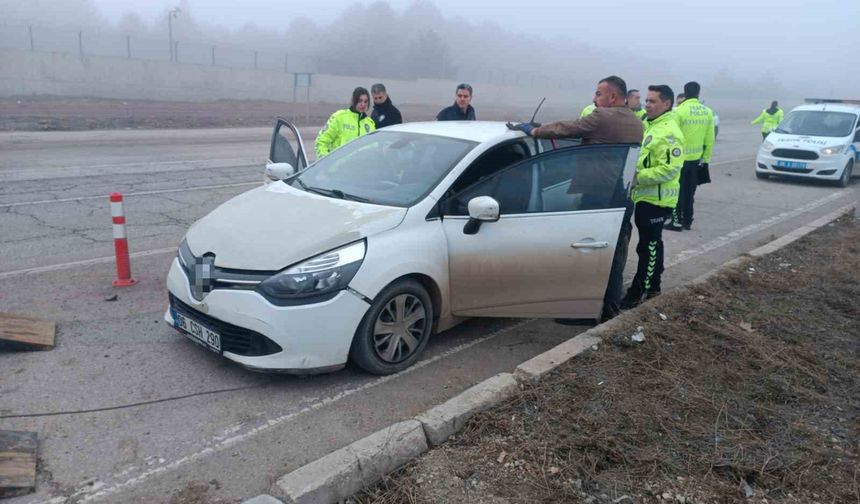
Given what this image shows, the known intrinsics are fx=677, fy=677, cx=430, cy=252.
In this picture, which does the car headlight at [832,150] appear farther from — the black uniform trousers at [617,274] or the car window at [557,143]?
the car window at [557,143]

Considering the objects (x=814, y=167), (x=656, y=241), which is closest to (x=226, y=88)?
(x=814, y=167)

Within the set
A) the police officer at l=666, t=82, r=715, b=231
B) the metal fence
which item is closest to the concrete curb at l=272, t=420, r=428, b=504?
the police officer at l=666, t=82, r=715, b=231

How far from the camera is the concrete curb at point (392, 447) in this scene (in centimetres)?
306

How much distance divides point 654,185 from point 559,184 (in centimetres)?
123

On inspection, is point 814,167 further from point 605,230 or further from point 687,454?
point 687,454

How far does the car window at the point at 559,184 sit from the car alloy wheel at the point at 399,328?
0.72 m

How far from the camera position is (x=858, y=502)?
3289mm

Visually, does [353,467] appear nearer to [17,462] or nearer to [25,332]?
[17,462]

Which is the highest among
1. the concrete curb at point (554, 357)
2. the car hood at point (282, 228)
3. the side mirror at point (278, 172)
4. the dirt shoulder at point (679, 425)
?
the side mirror at point (278, 172)

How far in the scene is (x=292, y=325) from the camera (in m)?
3.96

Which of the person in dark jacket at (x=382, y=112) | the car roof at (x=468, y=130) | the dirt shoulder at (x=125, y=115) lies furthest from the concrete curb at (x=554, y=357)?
the dirt shoulder at (x=125, y=115)

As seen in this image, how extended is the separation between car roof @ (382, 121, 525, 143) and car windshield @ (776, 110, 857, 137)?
12937 millimetres

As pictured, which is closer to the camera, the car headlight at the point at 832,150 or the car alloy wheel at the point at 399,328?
the car alloy wheel at the point at 399,328

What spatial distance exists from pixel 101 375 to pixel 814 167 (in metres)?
15.1
